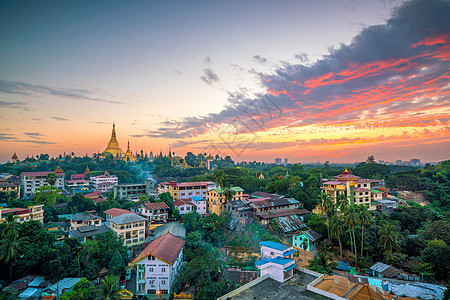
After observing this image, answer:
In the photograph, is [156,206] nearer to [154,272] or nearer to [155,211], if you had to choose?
[155,211]

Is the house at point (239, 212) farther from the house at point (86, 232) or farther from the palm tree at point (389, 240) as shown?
the house at point (86, 232)

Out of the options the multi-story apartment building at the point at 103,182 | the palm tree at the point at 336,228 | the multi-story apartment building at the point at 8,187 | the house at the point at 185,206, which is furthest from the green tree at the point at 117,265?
the multi-story apartment building at the point at 103,182

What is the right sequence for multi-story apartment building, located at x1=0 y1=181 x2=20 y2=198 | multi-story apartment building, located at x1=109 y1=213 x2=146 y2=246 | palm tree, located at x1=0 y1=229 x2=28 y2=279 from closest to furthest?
1. palm tree, located at x1=0 y1=229 x2=28 y2=279
2. multi-story apartment building, located at x1=109 y1=213 x2=146 y2=246
3. multi-story apartment building, located at x1=0 y1=181 x2=20 y2=198

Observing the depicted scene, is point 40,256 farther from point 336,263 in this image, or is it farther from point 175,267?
point 336,263

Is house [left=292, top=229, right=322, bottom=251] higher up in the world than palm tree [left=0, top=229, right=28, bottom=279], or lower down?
lower down

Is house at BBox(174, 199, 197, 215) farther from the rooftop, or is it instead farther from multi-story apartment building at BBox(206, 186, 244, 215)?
the rooftop

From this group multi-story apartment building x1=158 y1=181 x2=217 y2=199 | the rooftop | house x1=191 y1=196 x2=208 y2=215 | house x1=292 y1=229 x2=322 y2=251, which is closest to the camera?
the rooftop

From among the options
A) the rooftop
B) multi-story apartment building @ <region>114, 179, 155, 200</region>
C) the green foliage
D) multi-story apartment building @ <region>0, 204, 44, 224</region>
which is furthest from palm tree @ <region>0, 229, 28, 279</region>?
multi-story apartment building @ <region>114, 179, 155, 200</region>

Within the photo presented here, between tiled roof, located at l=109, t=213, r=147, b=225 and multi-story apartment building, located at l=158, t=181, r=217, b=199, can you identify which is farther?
multi-story apartment building, located at l=158, t=181, r=217, b=199
